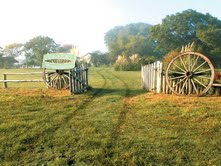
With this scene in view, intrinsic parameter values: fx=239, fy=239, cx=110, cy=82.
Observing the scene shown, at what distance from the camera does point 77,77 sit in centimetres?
1134

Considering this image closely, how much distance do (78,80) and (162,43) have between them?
1709 inches

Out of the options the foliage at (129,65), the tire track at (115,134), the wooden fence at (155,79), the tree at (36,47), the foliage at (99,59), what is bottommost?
the tire track at (115,134)

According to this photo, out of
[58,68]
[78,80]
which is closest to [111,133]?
[78,80]

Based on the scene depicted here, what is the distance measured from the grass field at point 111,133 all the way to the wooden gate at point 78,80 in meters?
2.21

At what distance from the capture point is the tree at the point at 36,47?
197ft

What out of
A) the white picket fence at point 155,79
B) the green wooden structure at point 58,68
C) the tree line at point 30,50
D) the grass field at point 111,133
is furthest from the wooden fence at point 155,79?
the tree line at point 30,50

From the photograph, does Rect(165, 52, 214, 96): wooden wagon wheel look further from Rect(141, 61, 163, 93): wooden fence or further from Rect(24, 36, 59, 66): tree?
Rect(24, 36, 59, 66): tree

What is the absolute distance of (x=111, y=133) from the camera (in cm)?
553

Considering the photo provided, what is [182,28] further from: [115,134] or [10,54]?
[115,134]

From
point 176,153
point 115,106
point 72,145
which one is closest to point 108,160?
point 72,145

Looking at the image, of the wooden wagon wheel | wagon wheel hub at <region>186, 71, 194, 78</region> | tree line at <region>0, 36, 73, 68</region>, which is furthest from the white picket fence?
tree line at <region>0, 36, 73, 68</region>

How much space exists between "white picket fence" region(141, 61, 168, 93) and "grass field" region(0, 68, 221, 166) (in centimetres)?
203

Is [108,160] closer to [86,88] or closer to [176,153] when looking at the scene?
[176,153]

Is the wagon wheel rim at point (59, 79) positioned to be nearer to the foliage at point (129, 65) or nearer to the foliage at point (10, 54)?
the foliage at point (129, 65)
